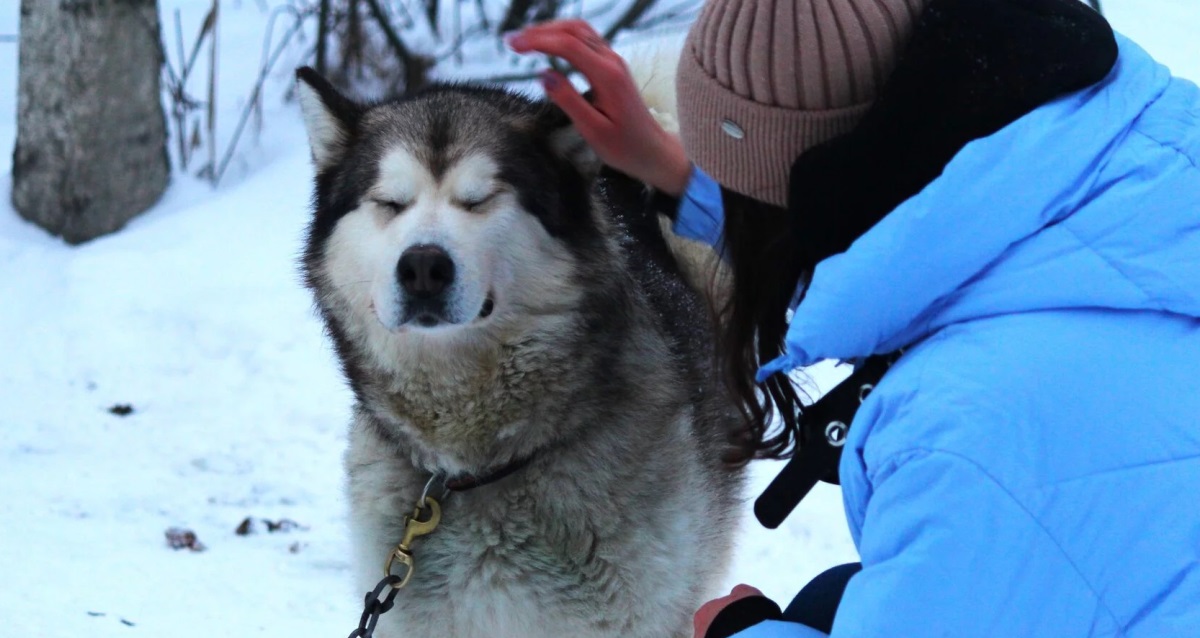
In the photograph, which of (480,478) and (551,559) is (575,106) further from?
(551,559)

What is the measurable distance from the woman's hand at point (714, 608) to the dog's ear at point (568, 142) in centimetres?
94

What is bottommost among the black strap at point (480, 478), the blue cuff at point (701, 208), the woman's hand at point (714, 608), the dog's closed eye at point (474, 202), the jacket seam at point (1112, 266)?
the black strap at point (480, 478)

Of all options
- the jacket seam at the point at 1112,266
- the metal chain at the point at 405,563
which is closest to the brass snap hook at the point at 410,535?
the metal chain at the point at 405,563

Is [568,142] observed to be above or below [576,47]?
below

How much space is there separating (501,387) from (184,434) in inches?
90.3

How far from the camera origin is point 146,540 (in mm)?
3420

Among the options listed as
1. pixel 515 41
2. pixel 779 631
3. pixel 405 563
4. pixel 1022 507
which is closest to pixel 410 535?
pixel 405 563

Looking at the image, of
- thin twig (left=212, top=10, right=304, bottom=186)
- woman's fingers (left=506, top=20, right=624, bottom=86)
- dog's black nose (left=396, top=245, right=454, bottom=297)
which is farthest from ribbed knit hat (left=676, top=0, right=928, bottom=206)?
thin twig (left=212, top=10, right=304, bottom=186)

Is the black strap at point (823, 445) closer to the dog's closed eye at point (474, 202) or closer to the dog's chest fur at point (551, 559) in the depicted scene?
the dog's chest fur at point (551, 559)

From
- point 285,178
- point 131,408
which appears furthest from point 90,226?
point 131,408

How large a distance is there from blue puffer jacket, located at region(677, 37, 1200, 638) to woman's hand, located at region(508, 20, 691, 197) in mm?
→ 921

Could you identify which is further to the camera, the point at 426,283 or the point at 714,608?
the point at 426,283

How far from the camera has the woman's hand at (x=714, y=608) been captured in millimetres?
1856

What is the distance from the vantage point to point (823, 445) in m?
1.56
